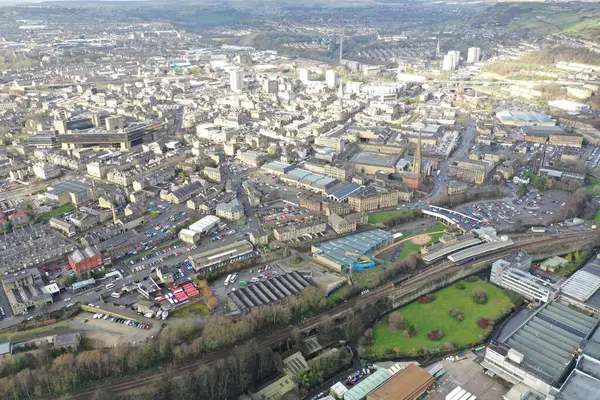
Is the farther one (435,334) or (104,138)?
(104,138)

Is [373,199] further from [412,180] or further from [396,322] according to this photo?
[396,322]

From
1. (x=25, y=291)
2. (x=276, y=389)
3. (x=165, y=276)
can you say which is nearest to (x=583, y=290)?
(x=276, y=389)

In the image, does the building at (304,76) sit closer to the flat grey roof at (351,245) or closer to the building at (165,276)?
the flat grey roof at (351,245)

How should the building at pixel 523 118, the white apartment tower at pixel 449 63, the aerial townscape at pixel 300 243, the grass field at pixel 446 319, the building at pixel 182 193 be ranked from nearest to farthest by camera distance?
the aerial townscape at pixel 300 243
the grass field at pixel 446 319
the building at pixel 182 193
the building at pixel 523 118
the white apartment tower at pixel 449 63

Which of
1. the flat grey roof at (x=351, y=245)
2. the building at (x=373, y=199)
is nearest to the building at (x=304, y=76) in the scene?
the building at (x=373, y=199)

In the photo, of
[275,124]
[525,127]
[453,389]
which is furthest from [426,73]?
[453,389]

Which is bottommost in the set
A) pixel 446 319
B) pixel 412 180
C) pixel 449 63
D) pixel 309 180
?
pixel 446 319

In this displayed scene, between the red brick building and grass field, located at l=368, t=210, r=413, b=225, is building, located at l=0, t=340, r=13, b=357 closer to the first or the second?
grass field, located at l=368, t=210, r=413, b=225

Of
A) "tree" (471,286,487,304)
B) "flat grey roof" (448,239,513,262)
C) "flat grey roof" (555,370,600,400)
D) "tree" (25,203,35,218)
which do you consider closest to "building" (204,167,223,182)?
"tree" (25,203,35,218)

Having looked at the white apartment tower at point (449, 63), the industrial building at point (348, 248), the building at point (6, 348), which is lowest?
the building at point (6, 348)
